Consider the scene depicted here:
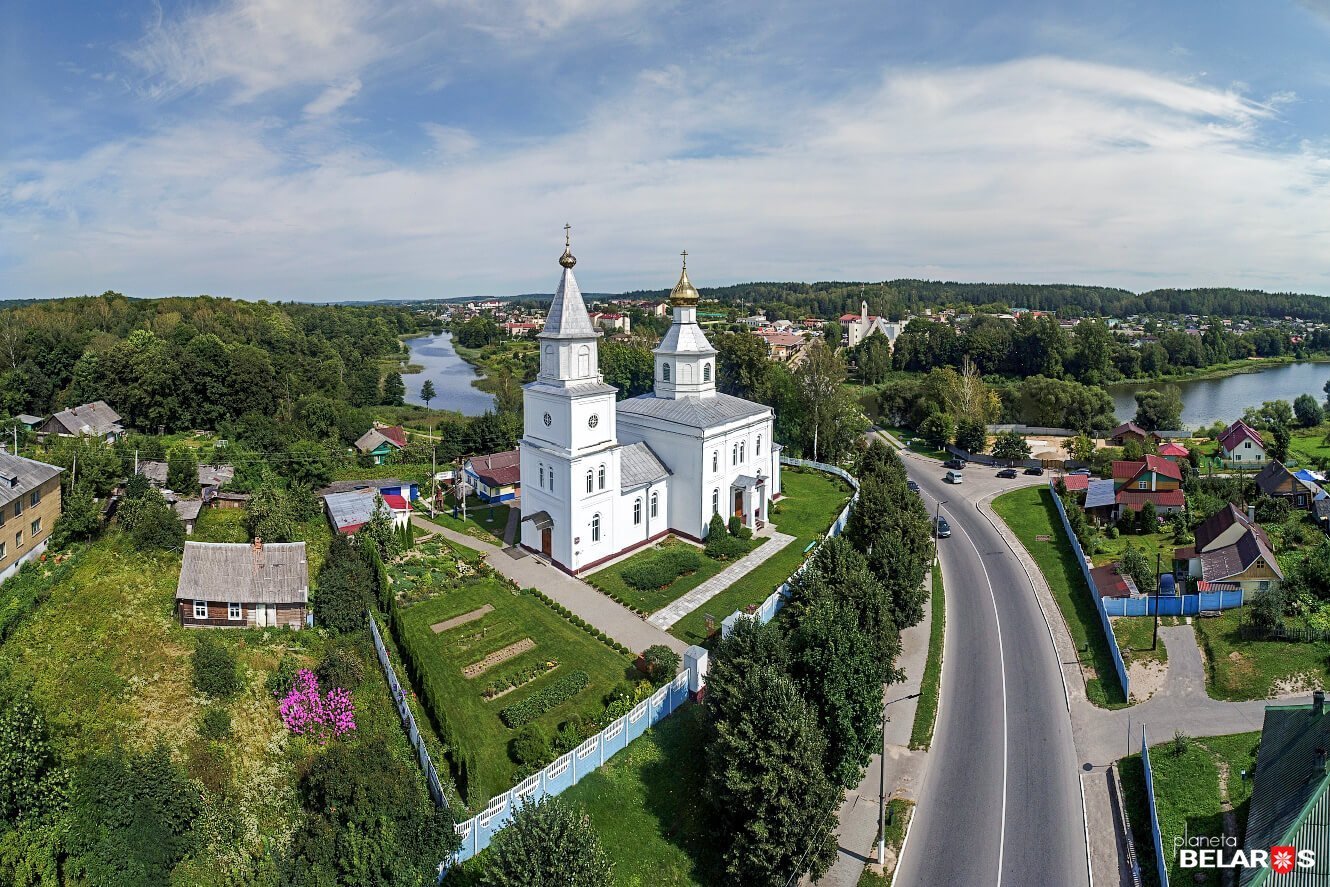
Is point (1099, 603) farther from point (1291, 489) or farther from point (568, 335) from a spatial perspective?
point (568, 335)

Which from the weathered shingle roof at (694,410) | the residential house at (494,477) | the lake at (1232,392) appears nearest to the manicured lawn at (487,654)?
the residential house at (494,477)

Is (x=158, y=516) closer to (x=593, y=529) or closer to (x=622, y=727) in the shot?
(x=593, y=529)

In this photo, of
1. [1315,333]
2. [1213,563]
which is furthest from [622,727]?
[1315,333]

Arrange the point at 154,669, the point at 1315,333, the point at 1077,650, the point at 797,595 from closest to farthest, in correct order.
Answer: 1. the point at 154,669
2. the point at 797,595
3. the point at 1077,650
4. the point at 1315,333

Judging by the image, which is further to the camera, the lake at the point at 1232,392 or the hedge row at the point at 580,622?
the lake at the point at 1232,392

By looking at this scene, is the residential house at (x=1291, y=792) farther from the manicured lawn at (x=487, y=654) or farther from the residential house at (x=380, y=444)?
the residential house at (x=380, y=444)
